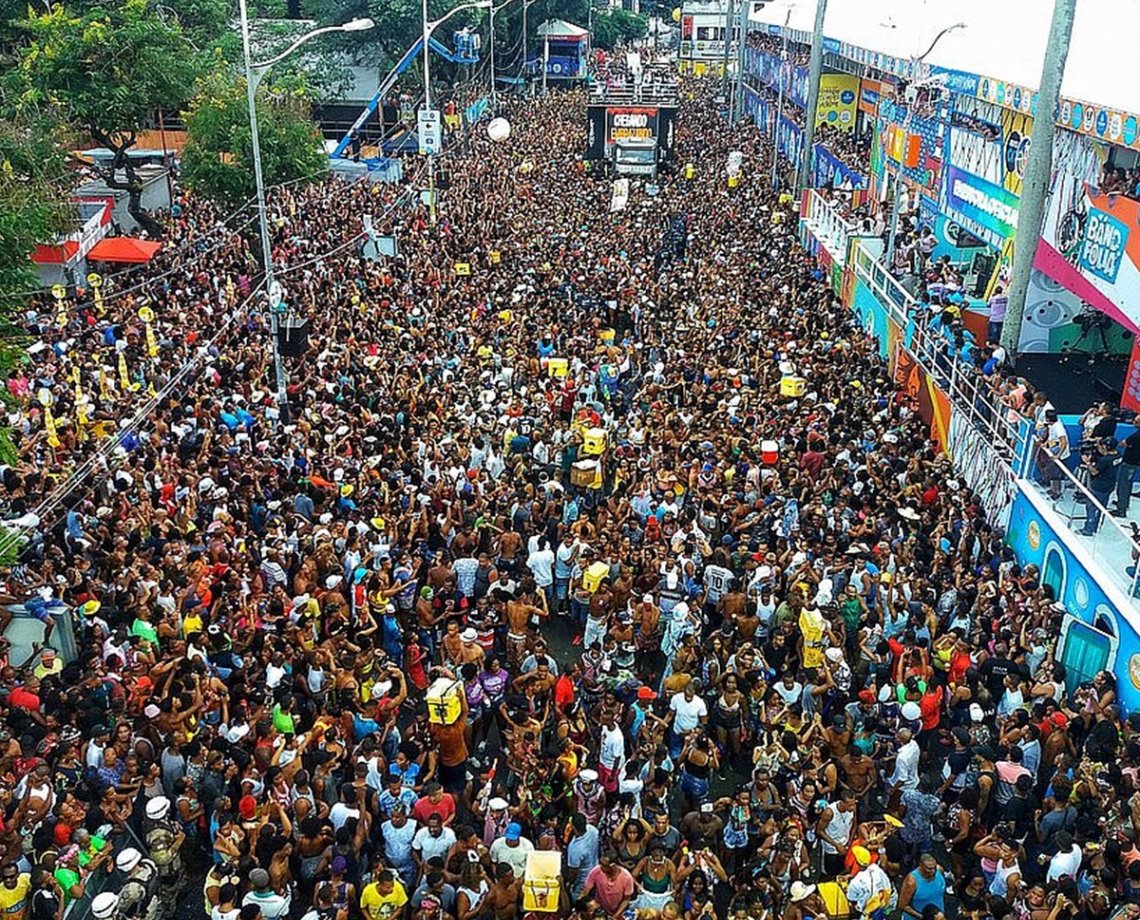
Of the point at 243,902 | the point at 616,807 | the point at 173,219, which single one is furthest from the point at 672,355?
the point at 173,219

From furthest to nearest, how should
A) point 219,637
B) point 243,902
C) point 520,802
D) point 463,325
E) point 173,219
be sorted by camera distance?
point 173,219, point 463,325, point 219,637, point 520,802, point 243,902

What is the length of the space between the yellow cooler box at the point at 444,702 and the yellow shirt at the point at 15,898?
3.28 metres

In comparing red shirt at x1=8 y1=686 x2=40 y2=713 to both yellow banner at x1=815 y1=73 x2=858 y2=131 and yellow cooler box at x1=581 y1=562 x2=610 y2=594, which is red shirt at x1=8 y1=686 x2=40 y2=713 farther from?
yellow banner at x1=815 y1=73 x2=858 y2=131

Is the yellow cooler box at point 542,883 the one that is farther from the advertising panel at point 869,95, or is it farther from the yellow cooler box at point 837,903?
the advertising panel at point 869,95

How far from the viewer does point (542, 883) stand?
7738 mm

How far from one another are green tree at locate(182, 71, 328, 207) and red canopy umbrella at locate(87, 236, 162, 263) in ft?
9.97

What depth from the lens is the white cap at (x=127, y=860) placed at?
8.07 m

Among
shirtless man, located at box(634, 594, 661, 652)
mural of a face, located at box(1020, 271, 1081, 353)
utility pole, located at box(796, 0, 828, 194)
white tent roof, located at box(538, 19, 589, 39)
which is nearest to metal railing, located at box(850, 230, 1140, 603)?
mural of a face, located at box(1020, 271, 1081, 353)

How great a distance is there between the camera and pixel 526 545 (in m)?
13.6

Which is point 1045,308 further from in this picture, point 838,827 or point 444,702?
point 444,702

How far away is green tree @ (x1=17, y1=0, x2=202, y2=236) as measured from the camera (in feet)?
94.0

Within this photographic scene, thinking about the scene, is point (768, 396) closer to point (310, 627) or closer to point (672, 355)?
point (672, 355)

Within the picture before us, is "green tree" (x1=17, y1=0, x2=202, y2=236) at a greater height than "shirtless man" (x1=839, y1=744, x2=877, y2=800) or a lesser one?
greater

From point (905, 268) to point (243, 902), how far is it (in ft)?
60.3
